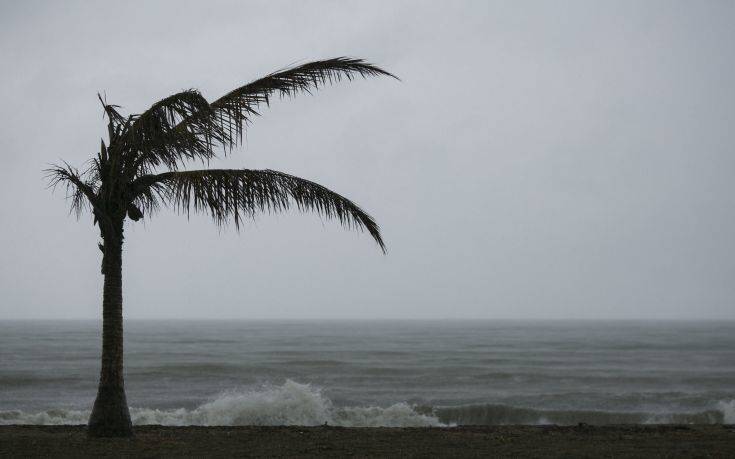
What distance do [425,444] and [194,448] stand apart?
2.82 meters

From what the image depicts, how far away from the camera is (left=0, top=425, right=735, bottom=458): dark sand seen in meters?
7.30

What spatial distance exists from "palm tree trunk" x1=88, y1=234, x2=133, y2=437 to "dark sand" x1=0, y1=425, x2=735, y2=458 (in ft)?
0.89

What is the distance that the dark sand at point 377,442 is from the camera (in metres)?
7.30

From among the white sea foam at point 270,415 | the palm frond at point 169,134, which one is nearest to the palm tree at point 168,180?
the palm frond at point 169,134

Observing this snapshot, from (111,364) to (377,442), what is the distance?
358 centimetres

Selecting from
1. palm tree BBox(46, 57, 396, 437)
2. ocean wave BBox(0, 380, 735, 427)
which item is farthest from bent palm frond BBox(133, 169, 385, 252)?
ocean wave BBox(0, 380, 735, 427)

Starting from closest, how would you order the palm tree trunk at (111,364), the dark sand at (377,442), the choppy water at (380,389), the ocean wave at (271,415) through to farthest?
the dark sand at (377,442)
the palm tree trunk at (111,364)
the ocean wave at (271,415)
the choppy water at (380,389)

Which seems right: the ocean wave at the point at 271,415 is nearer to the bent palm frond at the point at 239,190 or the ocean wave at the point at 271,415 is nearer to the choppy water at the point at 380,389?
the choppy water at the point at 380,389

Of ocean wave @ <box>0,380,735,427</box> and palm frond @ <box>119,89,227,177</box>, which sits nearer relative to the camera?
palm frond @ <box>119,89,227,177</box>

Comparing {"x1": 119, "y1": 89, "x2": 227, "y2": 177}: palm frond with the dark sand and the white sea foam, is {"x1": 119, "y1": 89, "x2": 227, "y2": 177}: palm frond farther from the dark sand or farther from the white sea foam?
the white sea foam

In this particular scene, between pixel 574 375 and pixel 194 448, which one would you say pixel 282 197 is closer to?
pixel 194 448

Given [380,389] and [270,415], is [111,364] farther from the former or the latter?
[380,389]

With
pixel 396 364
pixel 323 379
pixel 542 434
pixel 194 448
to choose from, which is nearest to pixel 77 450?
pixel 194 448

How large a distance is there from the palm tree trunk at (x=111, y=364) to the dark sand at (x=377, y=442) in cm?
27
